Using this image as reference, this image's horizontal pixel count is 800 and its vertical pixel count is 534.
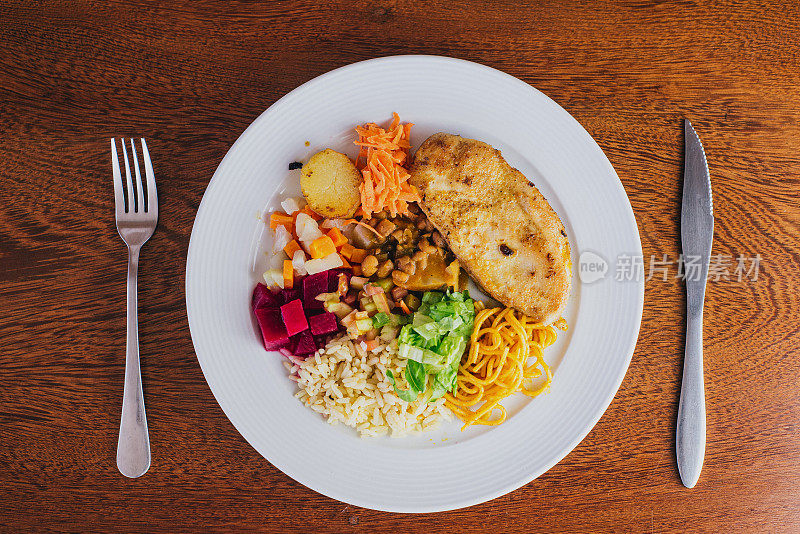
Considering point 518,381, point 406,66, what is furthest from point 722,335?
point 406,66

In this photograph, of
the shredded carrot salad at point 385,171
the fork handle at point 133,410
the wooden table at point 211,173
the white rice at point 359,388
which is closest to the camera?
the shredded carrot salad at point 385,171

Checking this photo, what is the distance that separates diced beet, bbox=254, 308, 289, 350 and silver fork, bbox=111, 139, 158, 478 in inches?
32.6

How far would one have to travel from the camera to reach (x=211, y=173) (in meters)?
3.16

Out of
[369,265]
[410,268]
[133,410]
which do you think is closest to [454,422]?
[410,268]

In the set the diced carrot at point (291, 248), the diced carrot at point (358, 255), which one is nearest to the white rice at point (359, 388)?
the diced carrot at point (358, 255)

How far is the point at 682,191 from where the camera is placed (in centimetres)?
328

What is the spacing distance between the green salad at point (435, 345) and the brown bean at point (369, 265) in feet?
1.22

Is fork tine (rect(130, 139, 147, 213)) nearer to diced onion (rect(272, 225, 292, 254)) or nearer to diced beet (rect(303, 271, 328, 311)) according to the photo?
diced onion (rect(272, 225, 292, 254))

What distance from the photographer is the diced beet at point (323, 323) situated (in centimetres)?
291

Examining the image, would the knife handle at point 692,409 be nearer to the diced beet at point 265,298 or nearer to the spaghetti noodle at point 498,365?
the spaghetti noodle at point 498,365

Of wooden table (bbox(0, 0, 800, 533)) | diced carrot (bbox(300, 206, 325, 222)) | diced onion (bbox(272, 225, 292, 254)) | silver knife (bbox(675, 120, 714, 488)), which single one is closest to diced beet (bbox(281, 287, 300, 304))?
diced onion (bbox(272, 225, 292, 254))

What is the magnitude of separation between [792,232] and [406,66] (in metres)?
2.82

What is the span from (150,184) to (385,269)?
158 cm

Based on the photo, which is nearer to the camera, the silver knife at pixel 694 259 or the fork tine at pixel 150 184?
the fork tine at pixel 150 184
